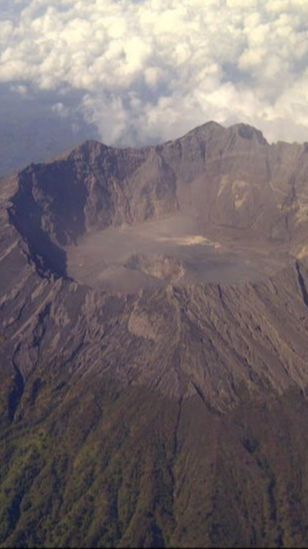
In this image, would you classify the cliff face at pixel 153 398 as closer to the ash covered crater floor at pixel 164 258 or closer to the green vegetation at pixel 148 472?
the green vegetation at pixel 148 472

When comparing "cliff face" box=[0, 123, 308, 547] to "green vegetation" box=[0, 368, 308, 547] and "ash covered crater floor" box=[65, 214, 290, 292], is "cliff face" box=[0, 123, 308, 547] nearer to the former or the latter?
"green vegetation" box=[0, 368, 308, 547]

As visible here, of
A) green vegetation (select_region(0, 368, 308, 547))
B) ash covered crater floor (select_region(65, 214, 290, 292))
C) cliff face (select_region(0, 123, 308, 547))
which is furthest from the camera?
ash covered crater floor (select_region(65, 214, 290, 292))

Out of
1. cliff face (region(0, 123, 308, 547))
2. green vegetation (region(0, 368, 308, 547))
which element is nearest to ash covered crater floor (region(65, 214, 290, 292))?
cliff face (region(0, 123, 308, 547))

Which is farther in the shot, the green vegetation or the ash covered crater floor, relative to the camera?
the ash covered crater floor

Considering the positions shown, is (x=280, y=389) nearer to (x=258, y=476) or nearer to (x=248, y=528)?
(x=258, y=476)

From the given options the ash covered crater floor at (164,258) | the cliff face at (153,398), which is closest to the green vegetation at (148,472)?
the cliff face at (153,398)

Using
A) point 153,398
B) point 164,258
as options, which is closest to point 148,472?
point 153,398
